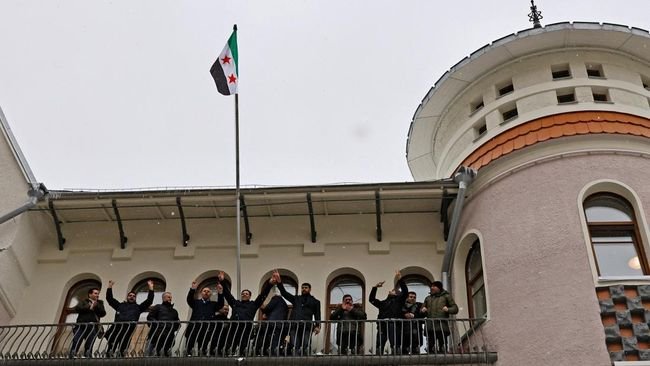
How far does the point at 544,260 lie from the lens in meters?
12.2

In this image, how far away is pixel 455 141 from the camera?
15797mm

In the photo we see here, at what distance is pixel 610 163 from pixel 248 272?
703cm

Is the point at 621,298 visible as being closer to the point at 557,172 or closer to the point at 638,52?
the point at 557,172

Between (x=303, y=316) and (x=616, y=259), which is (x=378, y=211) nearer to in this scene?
(x=303, y=316)

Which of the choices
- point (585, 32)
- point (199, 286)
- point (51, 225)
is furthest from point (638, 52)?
point (51, 225)

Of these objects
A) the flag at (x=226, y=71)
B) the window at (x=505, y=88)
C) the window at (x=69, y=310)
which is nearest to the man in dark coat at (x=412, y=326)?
the window at (x=505, y=88)

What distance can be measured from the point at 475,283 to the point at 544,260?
1865 mm

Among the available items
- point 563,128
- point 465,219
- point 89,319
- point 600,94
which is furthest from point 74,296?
point 600,94

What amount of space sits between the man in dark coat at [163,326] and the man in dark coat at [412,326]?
3.84m

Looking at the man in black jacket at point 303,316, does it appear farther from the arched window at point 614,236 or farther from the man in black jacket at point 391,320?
the arched window at point 614,236

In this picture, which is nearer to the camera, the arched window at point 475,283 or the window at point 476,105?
the arched window at point 475,283

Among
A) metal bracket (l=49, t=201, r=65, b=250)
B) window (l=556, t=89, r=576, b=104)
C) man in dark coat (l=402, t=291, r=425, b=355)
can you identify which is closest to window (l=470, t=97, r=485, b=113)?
window (l=556, t=89, r=576, b=104)

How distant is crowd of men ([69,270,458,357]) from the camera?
12625 millimetres

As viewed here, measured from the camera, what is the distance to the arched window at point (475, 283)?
1334 centimetres
